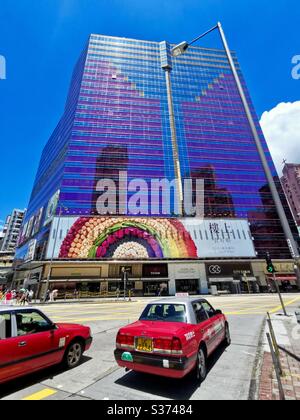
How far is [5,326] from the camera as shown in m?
3.87

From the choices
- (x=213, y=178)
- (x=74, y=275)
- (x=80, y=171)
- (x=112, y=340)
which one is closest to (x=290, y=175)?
(x=213, y=178)

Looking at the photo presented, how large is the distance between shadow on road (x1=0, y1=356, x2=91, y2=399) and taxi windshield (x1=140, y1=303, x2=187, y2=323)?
85.8 inches

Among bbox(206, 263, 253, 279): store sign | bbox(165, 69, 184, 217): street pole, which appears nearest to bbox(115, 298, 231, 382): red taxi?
bbox(206, 263, 253, 279): store sign

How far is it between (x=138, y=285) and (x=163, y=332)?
35448 mm

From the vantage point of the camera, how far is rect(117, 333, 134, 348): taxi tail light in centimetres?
407

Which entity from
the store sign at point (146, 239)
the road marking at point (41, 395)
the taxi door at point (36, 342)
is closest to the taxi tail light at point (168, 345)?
the road marking at point (41, 395)

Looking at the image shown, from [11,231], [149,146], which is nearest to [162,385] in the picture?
[149,146]

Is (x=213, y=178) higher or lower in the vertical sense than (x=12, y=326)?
higher

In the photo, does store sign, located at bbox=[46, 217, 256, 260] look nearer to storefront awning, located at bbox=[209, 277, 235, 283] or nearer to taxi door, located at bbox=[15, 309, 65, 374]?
storefront awning, located at bbox=[209, 277, 235, 283]

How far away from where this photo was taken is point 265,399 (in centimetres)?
330

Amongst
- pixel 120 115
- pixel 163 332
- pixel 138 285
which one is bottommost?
pixel 163 332

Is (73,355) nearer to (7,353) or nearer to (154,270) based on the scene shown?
(7,353)

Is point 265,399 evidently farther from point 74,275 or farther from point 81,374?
point 74,275

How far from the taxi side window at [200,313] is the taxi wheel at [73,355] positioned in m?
3.03
